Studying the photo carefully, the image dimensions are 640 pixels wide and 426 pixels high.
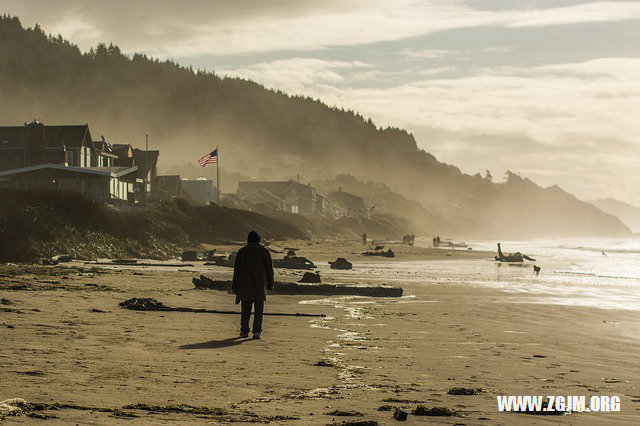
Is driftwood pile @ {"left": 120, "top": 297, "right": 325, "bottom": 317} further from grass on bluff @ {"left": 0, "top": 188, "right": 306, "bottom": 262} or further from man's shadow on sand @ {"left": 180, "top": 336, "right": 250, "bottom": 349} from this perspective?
grass on bluff @ {"left": 0, "top": 188, "right": 306, "bottom": 262}

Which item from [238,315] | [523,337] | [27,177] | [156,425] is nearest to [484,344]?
[523,337]

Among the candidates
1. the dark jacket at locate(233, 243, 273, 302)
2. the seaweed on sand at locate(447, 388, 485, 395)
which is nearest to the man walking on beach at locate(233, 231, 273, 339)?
the dark jacket at locate(233, 243, 273, 302)

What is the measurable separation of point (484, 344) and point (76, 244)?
29.9 metres

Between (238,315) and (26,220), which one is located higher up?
(26,220)

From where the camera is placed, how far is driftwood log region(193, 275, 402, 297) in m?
25.5

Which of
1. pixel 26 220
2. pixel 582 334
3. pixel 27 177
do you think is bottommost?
pixel 582 334

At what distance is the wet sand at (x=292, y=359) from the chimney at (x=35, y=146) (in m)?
54.9

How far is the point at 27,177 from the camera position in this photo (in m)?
67.1

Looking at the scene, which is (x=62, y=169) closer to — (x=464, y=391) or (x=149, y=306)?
(x=149, y=306)

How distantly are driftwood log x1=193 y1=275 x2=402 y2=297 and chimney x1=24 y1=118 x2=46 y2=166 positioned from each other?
177ft

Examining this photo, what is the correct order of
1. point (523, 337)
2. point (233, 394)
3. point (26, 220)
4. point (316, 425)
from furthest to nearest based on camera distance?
point (26, 220) → point (523, 337) → point (233, 394) → point (316, 425)

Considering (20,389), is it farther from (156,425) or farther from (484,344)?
(484,344)

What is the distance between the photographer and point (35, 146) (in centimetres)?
7456

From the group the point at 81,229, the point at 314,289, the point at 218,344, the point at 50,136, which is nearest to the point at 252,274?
the point at 218,344
